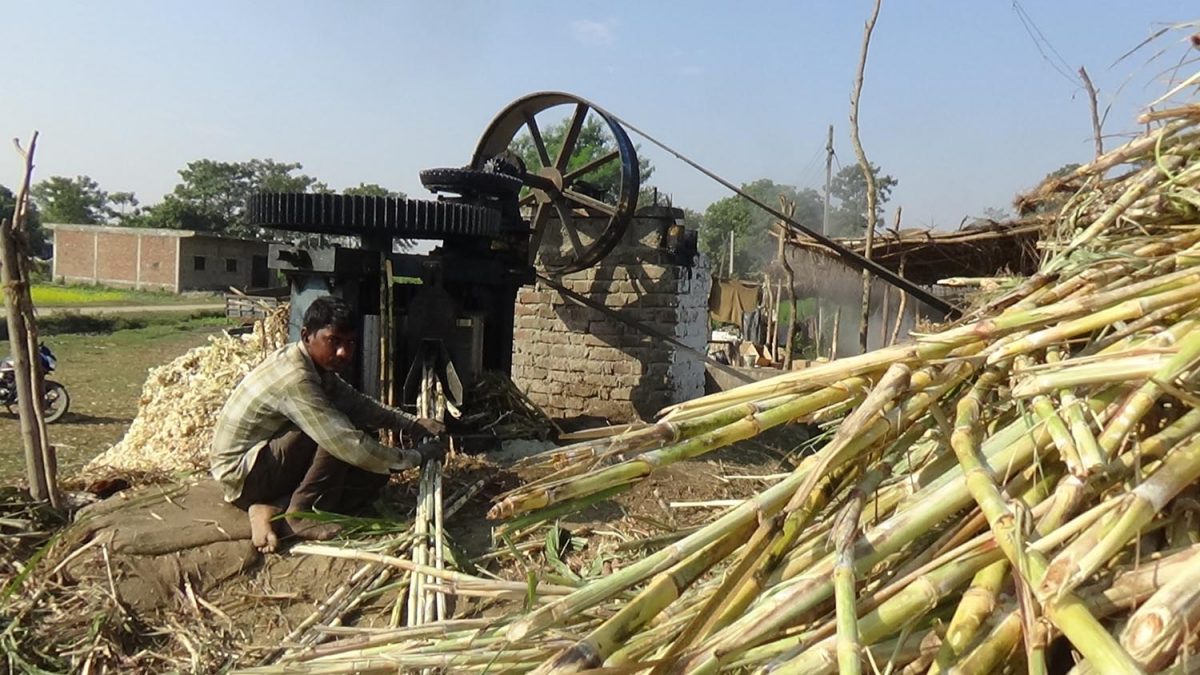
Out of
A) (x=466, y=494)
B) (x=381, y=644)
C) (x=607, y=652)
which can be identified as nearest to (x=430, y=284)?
(x=466, y=494)

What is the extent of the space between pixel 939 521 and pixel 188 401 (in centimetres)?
623

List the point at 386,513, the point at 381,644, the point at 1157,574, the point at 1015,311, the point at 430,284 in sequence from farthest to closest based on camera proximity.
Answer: the point at 430,284
the point at 386,513
the point at 1015,311
the point at 381,644
the point at 1157,574

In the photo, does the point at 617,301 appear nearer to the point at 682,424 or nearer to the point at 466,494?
the point at 466,494

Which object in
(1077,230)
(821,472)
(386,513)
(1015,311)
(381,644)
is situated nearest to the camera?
(821,472)

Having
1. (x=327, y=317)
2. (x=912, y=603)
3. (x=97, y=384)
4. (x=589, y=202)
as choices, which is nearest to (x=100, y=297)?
(x=97, y=384)

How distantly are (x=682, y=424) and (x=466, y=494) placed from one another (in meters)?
3.02

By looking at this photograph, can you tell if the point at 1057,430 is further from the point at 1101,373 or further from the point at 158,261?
the point at 158,261

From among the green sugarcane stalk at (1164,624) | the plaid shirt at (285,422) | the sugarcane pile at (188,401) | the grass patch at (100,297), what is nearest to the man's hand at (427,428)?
the plaid shirt at (285,422)

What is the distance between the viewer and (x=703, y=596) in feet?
4.98

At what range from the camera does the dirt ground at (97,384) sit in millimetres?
8203

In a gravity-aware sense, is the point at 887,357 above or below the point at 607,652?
above

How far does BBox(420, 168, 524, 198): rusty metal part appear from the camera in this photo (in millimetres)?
5684

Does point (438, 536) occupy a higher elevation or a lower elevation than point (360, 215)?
lower

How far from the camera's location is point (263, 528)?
3.81m
